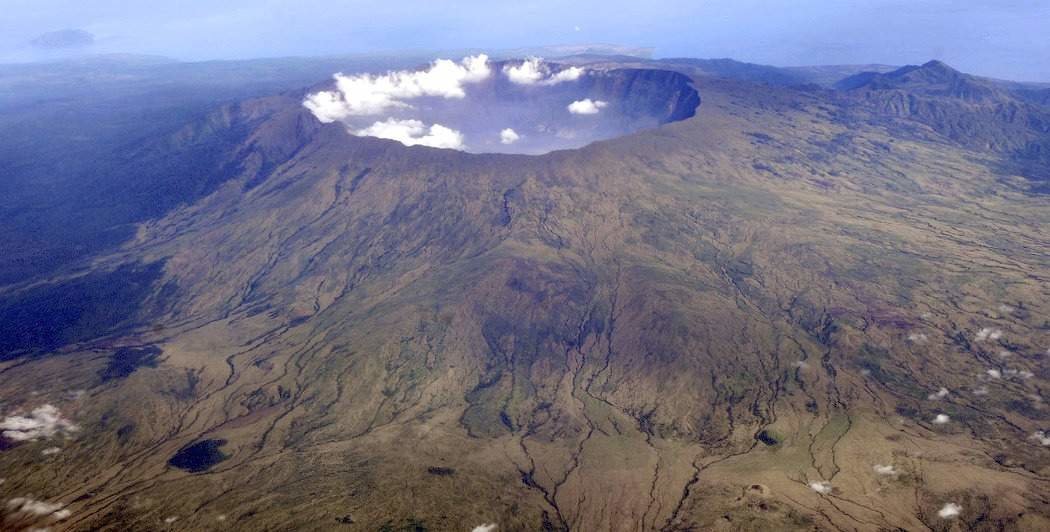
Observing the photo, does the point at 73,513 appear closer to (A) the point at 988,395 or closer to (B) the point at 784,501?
(B) the point at 784,501

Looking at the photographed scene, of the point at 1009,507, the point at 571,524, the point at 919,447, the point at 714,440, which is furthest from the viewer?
the point at 714,440

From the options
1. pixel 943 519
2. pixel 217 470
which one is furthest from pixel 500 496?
pixel 943 519

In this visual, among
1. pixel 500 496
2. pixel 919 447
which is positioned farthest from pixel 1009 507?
pixel 500 496

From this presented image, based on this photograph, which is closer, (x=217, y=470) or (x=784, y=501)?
(x=784, y=501)

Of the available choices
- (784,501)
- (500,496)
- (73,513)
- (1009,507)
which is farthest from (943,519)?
(73,513)

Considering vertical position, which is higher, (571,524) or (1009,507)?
(1009,507)

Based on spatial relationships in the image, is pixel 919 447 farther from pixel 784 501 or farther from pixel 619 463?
pixel 619 463

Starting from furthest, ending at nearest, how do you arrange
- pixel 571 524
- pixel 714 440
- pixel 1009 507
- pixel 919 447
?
pixel 714 440
pixel 919 447
pixel 571 524
pixel 1009 507

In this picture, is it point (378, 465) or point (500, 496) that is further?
point (378, 465)

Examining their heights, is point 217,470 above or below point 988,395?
below
